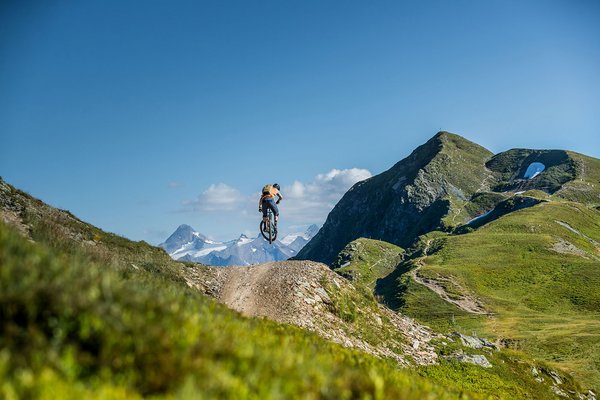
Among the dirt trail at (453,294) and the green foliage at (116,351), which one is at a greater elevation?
the green foliage at (116,351)

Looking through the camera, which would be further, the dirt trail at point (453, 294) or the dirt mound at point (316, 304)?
the dirt trail at point (453, 294)

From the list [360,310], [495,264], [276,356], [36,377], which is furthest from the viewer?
[495,264]

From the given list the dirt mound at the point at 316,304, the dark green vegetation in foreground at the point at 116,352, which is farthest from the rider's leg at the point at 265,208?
the dark green vegetation in foreground at the point at 116,352

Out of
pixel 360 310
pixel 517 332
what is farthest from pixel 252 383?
pixel 517 332

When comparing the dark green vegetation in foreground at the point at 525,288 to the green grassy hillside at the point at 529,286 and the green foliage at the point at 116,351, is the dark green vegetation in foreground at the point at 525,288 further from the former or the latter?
the green foliage at the point at 116,351

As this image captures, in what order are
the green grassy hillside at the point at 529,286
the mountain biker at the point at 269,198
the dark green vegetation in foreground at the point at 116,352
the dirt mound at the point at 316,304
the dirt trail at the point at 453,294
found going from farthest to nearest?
the dirt trail at the point at 453,294
the green grassy hillside at the point at 529,286
the mountain biker at the point at 269,198
the dirt mound at the point at 316,304
the dark green vegetation in foreground at the point at 116,352

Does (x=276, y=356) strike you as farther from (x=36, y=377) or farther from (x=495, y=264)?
(x=495, y=264)

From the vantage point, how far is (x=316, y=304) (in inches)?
1117

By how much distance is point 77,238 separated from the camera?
29641mm

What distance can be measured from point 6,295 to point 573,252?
584 ft

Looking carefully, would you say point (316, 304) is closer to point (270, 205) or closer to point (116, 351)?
point (270, 205)

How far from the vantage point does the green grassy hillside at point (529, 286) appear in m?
67.9

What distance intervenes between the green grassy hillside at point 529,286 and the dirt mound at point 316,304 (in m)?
30.7

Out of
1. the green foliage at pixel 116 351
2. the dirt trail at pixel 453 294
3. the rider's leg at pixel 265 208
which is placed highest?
the rider's leg at pixel 265 208
